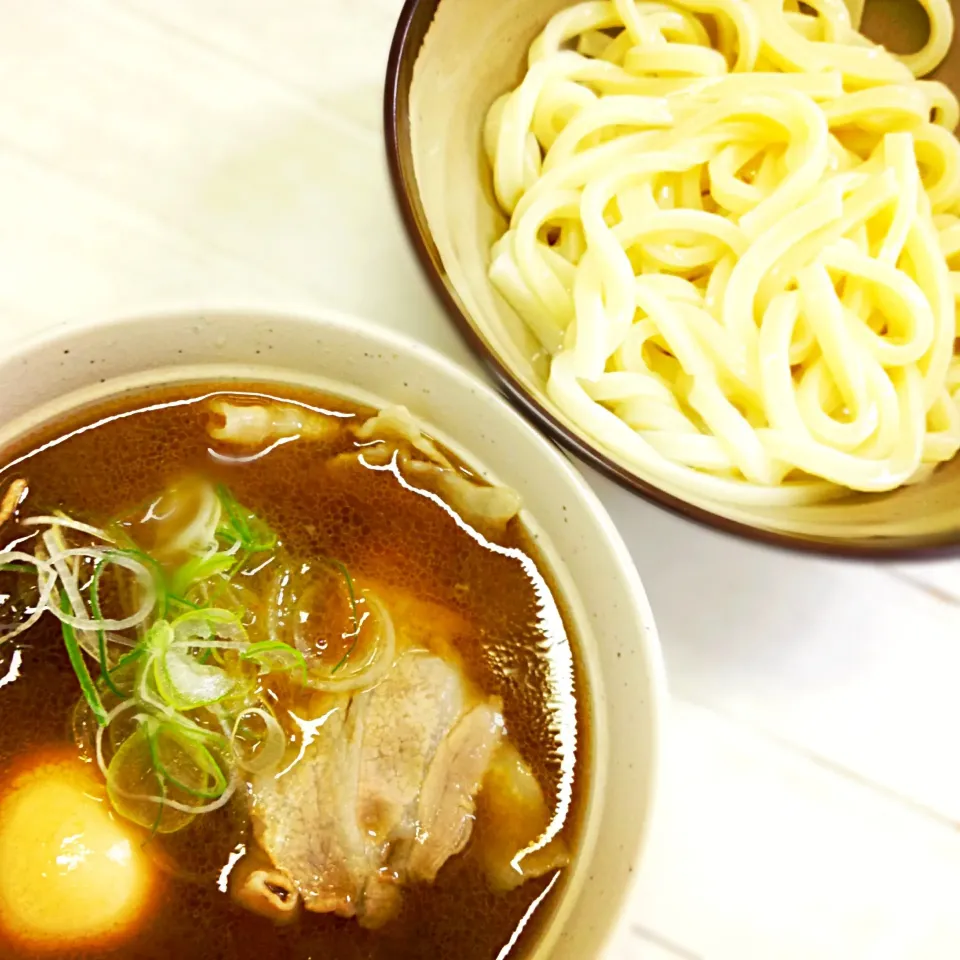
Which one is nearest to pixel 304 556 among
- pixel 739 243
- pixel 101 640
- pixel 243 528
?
pixel 243 528

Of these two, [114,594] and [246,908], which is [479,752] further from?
[114,594]

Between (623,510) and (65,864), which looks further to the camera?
(623,510)

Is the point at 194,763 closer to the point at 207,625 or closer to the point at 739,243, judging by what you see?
the point at 207,625

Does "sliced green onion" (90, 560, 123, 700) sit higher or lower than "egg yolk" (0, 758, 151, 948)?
higher

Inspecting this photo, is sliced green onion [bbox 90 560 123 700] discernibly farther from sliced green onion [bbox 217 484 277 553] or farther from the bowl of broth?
sliced green onion [bbox 217 484 277 553]

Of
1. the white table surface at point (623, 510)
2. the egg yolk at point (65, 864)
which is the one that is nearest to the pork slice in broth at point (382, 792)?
the egg yolk at point (65, 864)

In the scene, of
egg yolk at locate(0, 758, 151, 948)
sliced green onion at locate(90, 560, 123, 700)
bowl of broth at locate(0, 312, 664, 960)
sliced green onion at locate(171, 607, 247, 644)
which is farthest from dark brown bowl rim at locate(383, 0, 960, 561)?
egg yolk at locate(0, 758, 151, 948)
